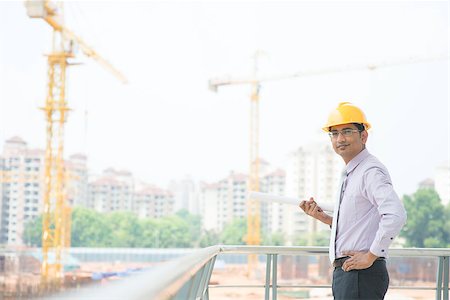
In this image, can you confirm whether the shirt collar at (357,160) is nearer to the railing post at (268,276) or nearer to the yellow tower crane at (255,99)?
the railing post at (268,276)

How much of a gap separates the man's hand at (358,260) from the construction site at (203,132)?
4296 cm

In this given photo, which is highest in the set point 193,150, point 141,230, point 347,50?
point 347,50

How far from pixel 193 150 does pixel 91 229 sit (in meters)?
11.1

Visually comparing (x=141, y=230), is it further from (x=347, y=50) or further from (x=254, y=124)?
(x=347, y=50)

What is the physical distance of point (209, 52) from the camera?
6000cm

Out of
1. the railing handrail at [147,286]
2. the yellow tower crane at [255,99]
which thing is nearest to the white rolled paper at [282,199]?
the railing handrail at [147,286]

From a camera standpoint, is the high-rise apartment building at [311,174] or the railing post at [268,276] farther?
the high-rise apartment building at [311,174]

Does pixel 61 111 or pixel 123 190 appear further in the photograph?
pixel 123 190

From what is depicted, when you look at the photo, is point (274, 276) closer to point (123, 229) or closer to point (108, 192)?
point (123, 229)

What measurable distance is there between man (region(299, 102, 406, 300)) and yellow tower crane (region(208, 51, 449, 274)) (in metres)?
40.4

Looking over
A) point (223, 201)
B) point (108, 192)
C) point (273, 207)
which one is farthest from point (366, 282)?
point (223, 201)

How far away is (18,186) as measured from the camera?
57438 mm

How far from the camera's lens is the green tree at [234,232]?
49750 millimetres

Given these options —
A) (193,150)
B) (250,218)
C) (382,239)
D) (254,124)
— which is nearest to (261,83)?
(254,124)
